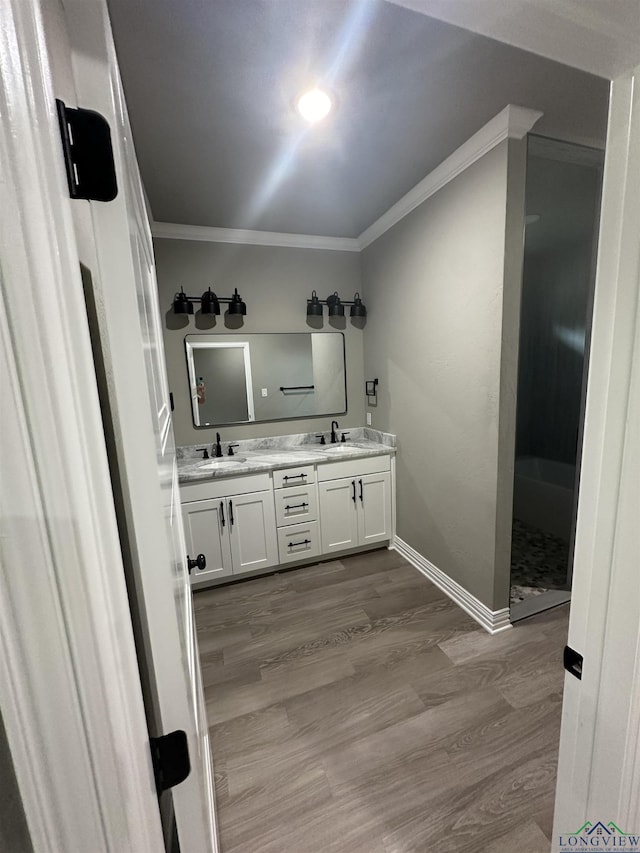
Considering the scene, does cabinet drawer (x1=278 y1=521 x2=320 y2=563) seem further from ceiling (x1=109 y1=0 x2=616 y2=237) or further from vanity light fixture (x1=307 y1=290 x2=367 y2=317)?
ceiling (x1=109 y1=0 x2=616 y2=237)

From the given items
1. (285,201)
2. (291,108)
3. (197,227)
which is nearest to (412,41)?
(291,108)

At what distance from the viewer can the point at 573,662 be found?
71cm

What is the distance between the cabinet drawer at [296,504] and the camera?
257 centimetres

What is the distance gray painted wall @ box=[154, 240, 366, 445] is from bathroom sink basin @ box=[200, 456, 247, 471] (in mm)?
257

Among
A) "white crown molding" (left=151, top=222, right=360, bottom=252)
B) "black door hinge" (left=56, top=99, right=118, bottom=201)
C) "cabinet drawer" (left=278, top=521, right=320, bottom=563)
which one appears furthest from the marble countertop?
"black door hinge" (left=56, top=99, right=118, bottom=201)

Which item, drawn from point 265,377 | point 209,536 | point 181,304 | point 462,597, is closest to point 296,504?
point 209,536

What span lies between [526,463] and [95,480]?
3.60m

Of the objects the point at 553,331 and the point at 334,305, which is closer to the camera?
the point at 553,331

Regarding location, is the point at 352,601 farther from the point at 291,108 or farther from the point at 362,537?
the point at 291,108

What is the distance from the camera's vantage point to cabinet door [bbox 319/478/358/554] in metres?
2.67

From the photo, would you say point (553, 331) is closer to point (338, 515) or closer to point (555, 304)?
point (555, 304)

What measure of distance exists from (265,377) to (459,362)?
162 centimetres

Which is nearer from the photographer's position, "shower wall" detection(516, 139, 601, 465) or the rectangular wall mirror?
"shower wall" detection(516, 139, 601, 465)

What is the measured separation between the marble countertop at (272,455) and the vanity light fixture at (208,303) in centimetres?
108
